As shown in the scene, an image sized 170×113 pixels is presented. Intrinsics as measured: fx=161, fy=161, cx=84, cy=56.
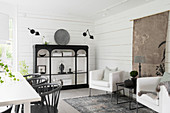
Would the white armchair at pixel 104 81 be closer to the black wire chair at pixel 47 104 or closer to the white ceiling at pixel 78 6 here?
the white ceiling at pixel 78 6

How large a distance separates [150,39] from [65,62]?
119 inches

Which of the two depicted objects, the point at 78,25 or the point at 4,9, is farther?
the point at 78,25

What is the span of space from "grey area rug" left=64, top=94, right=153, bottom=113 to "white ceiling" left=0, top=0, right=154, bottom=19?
254 cm

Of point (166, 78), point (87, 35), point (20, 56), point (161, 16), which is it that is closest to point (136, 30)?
point (161, 16)

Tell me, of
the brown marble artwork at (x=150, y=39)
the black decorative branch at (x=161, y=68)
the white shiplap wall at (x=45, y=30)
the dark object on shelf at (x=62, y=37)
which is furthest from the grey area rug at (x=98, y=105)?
the dark object on shelf at (x=62, y=37)

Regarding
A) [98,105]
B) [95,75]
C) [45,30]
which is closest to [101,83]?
→ [95,75]

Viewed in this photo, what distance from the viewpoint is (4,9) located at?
4.81 metres

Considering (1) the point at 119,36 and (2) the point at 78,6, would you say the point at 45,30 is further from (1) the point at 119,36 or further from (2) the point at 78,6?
(1) the point at 119,36

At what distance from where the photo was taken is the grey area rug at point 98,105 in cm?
349

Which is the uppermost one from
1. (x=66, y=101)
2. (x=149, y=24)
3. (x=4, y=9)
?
(x=4, y=9)

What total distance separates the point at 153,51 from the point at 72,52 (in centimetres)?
288

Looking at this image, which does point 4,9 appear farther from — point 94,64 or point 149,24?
point 149,24

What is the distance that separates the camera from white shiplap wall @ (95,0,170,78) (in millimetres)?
3909

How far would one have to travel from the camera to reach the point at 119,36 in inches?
196
